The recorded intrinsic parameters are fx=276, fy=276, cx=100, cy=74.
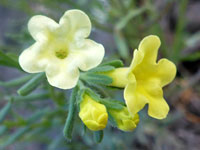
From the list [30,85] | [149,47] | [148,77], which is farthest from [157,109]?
[30,85]

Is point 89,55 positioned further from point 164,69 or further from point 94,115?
point 164,69

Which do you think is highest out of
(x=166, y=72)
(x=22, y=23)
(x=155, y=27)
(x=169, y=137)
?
(x=166, y=72)

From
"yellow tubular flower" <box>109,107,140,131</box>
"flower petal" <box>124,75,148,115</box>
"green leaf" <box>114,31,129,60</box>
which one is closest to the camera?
"flower petal" <box>124,75,148,115</box>

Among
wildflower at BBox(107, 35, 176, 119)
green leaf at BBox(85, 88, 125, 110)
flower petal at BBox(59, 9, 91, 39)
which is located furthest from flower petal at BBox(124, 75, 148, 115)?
flower petal at BBox(59, 9, 91, 39)

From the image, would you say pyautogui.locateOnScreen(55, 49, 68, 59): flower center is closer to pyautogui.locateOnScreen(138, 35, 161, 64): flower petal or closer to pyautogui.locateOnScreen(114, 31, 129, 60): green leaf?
pyautogui.locateOnScreen(138, 35, 161, 64): flower petal

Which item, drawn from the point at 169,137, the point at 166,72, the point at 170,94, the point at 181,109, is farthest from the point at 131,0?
the point at 166,72

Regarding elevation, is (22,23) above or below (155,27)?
below

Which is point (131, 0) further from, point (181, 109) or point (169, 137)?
point (169, 137)
